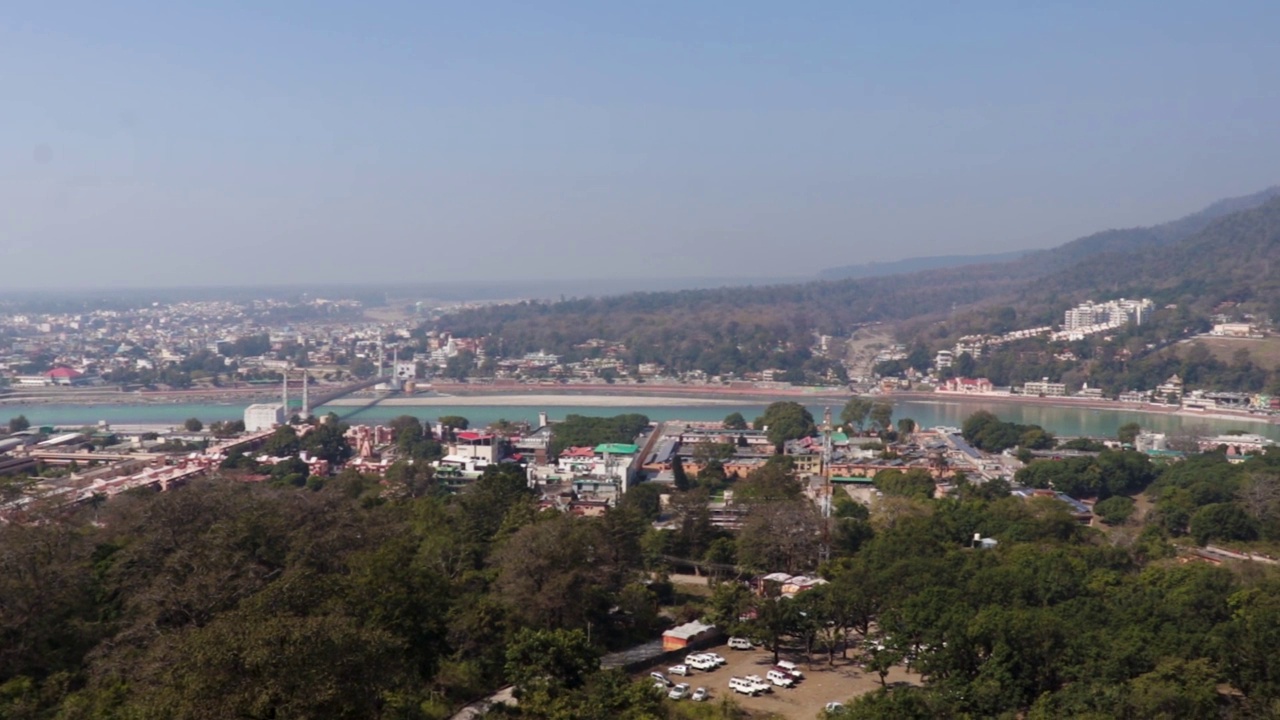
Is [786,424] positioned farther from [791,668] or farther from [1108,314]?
[1108,314]

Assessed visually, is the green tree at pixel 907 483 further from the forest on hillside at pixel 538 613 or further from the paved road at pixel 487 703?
the paved road at pixel 487 703

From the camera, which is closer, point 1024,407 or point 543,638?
point 543,638

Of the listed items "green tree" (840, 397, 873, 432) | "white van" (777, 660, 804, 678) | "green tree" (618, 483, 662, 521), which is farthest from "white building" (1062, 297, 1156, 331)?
"white van" (777, 660, 804, 678)

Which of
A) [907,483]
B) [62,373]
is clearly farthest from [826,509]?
[62,373]

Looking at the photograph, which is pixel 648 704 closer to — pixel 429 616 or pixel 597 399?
pixel 429 616

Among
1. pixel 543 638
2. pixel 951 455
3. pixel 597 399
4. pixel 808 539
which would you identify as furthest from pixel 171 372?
pixel 543 638
